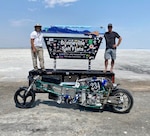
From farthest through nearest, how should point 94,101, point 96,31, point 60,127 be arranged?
point 96,31
point 94,101
point 60,127

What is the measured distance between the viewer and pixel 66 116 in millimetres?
7621

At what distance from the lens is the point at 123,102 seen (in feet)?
27.3

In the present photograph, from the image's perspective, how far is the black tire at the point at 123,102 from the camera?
27.0ft

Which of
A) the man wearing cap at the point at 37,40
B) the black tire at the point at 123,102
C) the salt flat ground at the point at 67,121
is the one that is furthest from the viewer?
the man wearing cap at the point at 37,40

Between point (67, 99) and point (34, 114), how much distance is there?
4.07 feet

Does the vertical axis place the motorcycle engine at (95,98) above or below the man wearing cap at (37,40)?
below

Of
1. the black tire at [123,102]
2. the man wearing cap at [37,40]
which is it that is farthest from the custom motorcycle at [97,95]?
the man wearing cap at [37,40]

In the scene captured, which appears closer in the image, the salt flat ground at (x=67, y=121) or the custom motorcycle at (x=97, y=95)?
the salt flat ground at (x=67, y=121)

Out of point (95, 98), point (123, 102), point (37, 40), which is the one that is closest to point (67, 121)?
point (95, 98)

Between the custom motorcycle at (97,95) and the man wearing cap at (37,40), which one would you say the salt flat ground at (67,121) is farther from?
the man wearing cap at (37,40)

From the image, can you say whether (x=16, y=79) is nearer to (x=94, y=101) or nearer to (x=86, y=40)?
(x=86, y=40)

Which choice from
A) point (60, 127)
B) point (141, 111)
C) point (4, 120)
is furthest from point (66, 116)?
point (141, 111)

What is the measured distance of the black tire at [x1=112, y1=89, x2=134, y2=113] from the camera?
27.0 feet

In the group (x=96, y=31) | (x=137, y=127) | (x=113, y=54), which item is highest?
(x=96, y=31)
